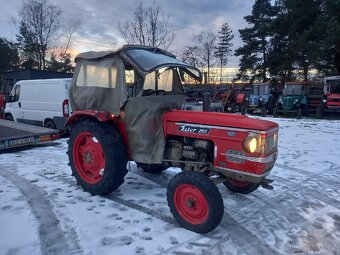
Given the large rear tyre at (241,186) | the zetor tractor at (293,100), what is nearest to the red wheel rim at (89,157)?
the large rear tyre at (241,186)

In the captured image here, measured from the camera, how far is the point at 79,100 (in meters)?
5.37

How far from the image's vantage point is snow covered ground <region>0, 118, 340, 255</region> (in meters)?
3.67

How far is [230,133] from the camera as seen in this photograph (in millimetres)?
4082

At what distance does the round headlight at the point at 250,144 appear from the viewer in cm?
393

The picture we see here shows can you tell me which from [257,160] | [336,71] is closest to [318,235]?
[257,160]

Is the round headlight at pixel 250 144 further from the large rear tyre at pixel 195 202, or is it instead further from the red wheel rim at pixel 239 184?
the red wheel rim at pixel 239 184

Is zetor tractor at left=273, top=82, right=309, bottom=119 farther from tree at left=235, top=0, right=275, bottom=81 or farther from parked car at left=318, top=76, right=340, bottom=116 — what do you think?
tree at left=235, top=0, right=275, bottom=81

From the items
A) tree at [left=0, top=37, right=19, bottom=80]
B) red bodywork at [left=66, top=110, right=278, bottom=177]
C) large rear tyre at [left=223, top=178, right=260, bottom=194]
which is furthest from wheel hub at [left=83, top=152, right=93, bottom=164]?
tree at [left=0, top=37, right=19, bottom=80]

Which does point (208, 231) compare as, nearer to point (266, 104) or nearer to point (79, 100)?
point (79, 100)

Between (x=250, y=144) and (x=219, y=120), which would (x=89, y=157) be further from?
(x=250, y=144)

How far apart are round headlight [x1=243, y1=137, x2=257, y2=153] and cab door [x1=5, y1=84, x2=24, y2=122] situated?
10243mm

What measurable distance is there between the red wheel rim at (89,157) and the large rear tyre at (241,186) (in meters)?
2.07

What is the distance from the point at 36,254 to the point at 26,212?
1255mm

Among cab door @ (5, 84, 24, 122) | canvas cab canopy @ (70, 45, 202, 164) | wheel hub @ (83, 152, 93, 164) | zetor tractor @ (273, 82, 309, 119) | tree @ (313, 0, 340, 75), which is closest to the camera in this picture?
canvas cab canopy @ (70, 45, 202, 164)
